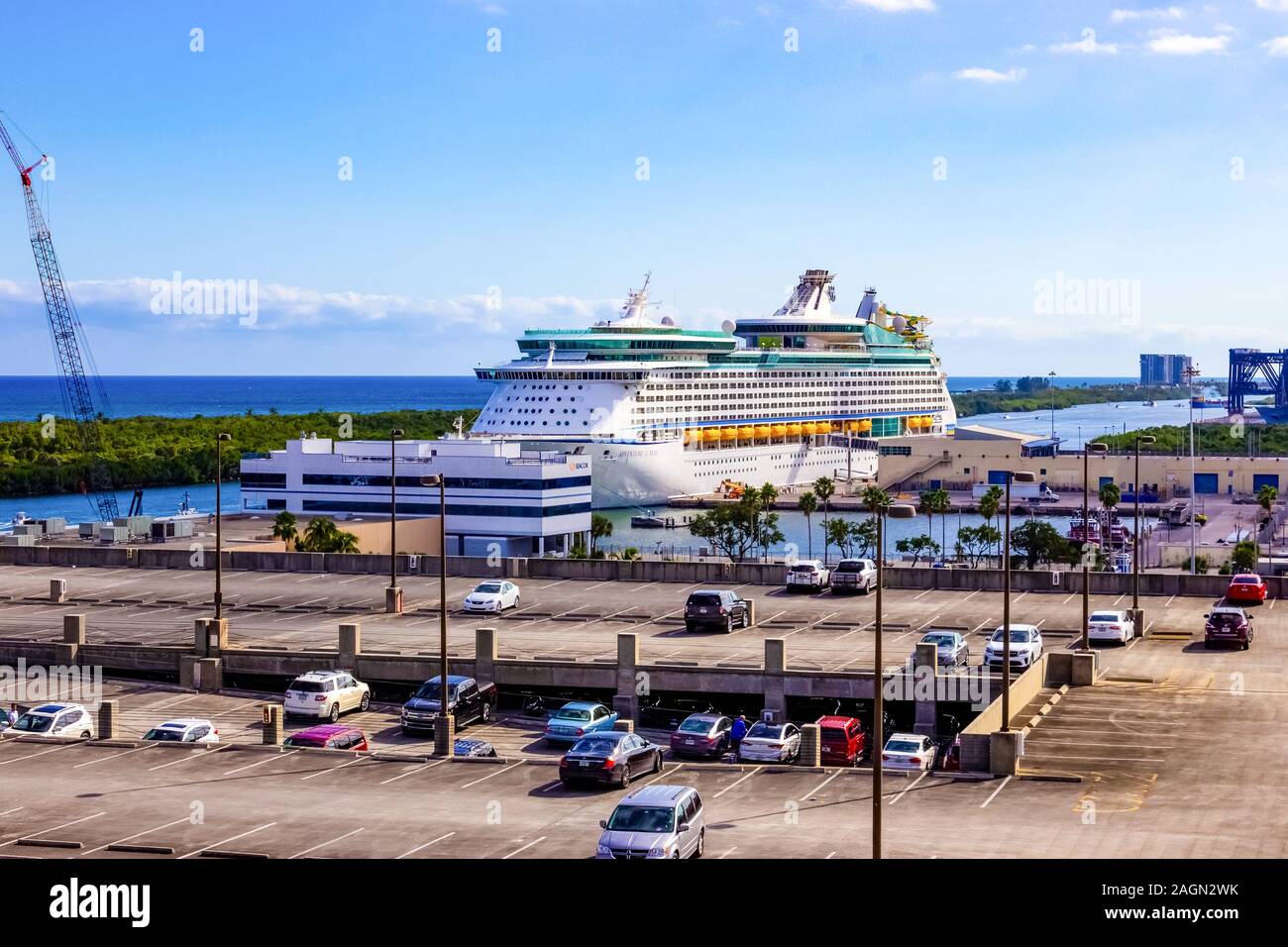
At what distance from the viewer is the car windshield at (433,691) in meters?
33.2

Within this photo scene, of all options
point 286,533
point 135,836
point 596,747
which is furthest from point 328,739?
point 286,533

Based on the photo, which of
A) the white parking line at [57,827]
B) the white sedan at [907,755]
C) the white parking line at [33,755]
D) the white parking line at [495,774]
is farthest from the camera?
the white parking line at [33,755]

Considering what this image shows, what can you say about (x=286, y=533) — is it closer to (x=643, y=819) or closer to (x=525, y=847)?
(x=525, y=847)

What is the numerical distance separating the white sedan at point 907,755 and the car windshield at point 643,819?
26.7ft

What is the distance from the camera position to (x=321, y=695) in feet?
112

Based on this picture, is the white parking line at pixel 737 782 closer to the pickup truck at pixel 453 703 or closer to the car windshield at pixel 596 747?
the car windshield at pixel 596 747

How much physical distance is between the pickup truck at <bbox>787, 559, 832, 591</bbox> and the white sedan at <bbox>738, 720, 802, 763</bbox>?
61.9 feet

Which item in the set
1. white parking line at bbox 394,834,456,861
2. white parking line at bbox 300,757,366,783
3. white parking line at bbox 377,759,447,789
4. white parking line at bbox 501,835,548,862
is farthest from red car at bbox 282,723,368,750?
white parking line at bbox 501,835,548,862

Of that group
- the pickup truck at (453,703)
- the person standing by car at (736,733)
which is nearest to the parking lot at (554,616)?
the pickup truck at (453,703)

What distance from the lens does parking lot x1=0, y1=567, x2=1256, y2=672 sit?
130ft

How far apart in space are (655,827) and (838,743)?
34.7 ft
